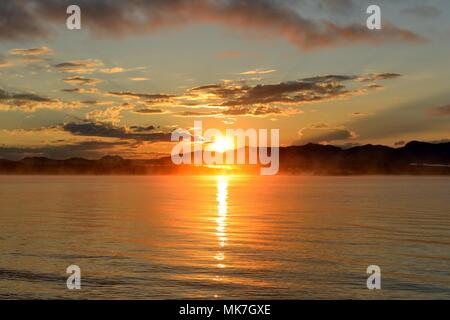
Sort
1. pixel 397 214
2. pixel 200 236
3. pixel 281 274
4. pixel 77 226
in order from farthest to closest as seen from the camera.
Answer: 1. pixel 397 214
2. pixel 77 226
3. pixel 200 236
4. pixel 281 274

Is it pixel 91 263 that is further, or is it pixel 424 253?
pixel 424 253

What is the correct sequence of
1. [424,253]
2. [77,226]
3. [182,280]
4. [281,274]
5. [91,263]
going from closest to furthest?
[182,280]
[281,274]
[91,263]
[424,253]
[77,226]

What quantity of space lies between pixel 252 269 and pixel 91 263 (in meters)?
11.9

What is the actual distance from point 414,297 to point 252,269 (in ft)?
35.9

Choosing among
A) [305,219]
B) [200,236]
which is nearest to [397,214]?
[305,219]

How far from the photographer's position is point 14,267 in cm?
3550

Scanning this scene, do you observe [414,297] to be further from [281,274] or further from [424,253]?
[424,253]

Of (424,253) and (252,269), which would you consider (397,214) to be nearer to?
(424,253)

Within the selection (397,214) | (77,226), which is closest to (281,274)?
(77,226)

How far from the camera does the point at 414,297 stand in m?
28.5
